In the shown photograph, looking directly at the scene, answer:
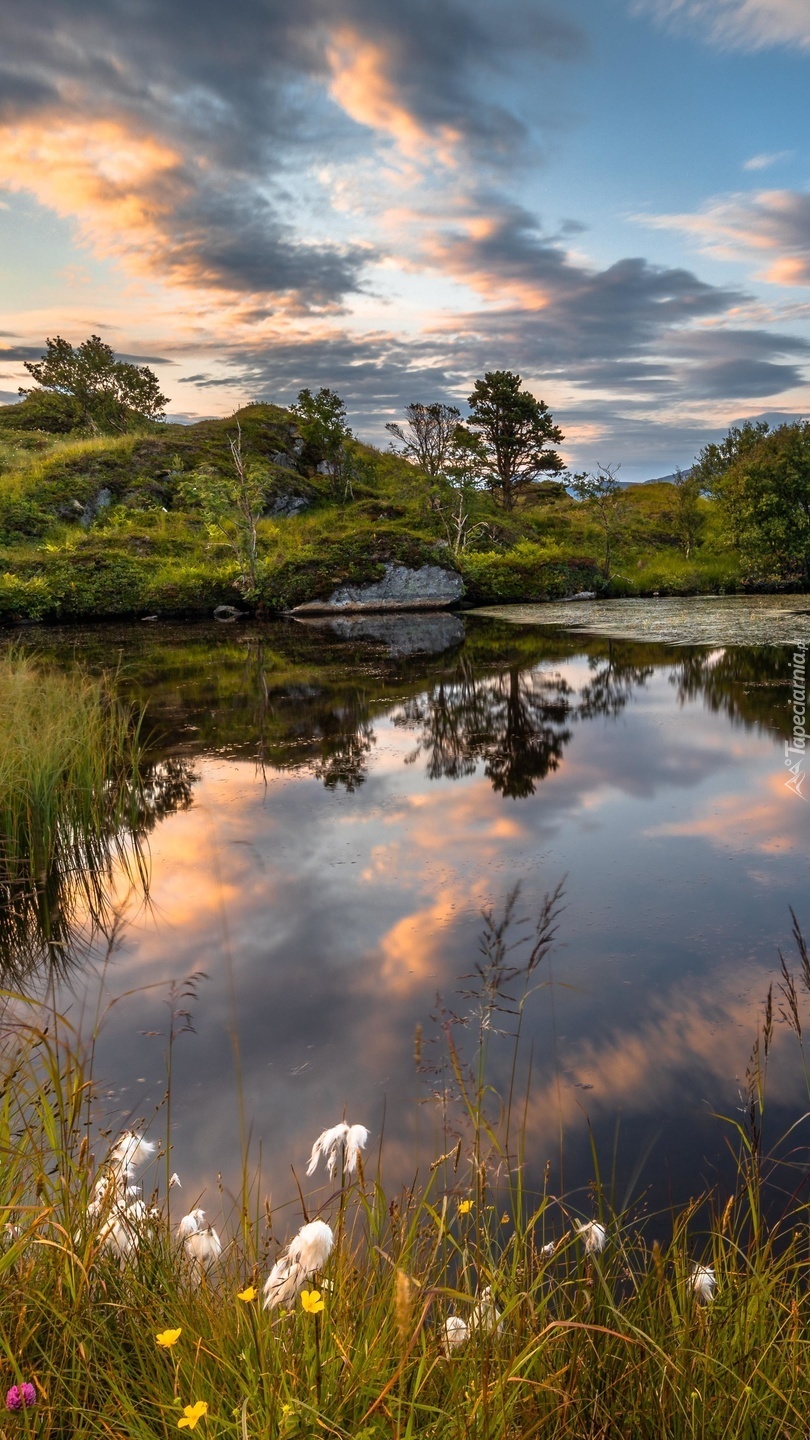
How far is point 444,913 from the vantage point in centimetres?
592

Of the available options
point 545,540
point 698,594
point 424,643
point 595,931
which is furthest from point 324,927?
point 545,540

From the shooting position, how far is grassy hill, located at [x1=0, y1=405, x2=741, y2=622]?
2938cm

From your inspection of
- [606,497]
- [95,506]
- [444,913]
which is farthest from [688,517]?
[444,913]

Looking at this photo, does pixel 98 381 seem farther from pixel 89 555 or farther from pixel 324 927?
pixel 324 927

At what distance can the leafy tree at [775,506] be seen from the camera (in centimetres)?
3125

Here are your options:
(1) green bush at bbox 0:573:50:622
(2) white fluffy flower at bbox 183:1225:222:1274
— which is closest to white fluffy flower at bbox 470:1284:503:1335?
(2) white fluffy flower at bbox 183:1225:222:1274

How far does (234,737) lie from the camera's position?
38.8 feet

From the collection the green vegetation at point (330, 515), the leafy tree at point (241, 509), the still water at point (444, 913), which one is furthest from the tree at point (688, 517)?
the still water at point (444, 913)

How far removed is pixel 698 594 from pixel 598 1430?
117 feet

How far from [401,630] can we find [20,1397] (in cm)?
2414

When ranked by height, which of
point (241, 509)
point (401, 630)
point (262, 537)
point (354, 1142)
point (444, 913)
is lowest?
point (444, 913)

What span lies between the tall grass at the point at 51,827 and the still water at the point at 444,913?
402mm

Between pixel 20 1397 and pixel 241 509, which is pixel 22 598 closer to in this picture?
pixel 241 509

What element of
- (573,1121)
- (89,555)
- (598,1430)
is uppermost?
(89,555)
